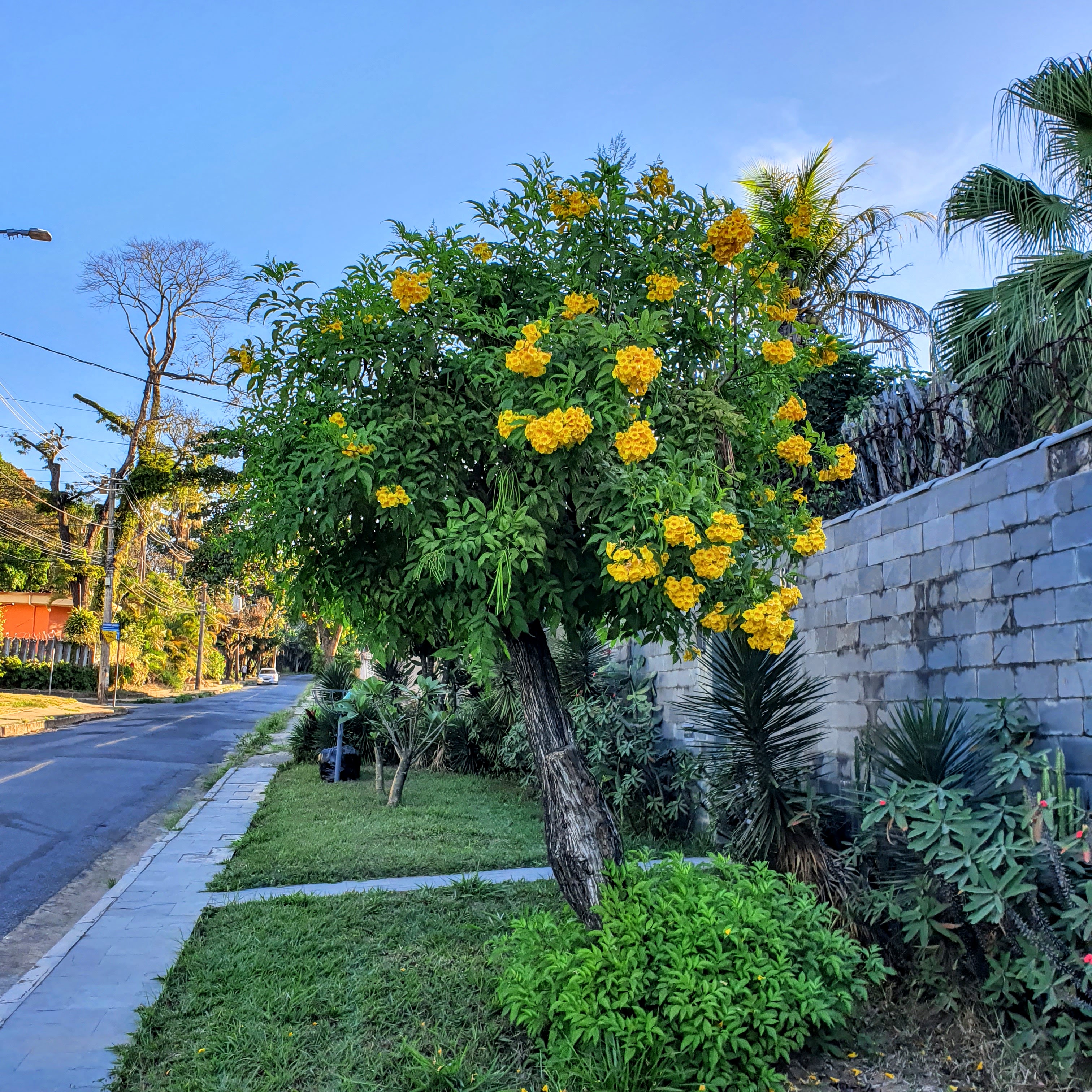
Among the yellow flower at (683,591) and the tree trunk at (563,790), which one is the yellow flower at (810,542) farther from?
the tree trunk at (563,790)

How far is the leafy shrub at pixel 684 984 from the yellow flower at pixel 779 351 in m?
2.46

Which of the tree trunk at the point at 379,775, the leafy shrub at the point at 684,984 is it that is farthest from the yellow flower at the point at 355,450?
the tree trunk at the point at 379,775

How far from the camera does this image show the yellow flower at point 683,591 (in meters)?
3.60

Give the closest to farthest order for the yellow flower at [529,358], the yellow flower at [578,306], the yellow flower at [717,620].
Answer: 1. the yellow flower at [529,358]
2. the yellow flower at [717,620]
3. the yellow flower at [578,306]

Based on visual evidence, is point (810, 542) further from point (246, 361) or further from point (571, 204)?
point (246, 361)

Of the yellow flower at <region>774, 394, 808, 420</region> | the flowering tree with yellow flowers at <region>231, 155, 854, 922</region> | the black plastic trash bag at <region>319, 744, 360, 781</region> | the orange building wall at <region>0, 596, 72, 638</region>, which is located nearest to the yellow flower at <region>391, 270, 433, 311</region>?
the flowering tree with yellow flowers at <region>231, 155, 854, 922</region>

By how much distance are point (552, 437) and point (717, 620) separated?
3.78 ft

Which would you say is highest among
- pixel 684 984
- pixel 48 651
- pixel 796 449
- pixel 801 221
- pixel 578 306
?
pixel 801 221

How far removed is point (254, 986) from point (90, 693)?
29950 mm

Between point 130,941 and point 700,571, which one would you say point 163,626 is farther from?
point 700,571

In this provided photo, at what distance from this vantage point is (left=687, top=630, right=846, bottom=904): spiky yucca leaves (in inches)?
201

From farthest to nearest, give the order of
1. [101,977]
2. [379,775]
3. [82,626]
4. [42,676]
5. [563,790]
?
1. [82,626]
2. [42,676]
3. [379,775]
4. [101,977]
5. [563,790]

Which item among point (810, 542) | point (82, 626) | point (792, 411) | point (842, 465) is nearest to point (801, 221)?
point (792, 411)

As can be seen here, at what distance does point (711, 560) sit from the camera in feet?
11.8
